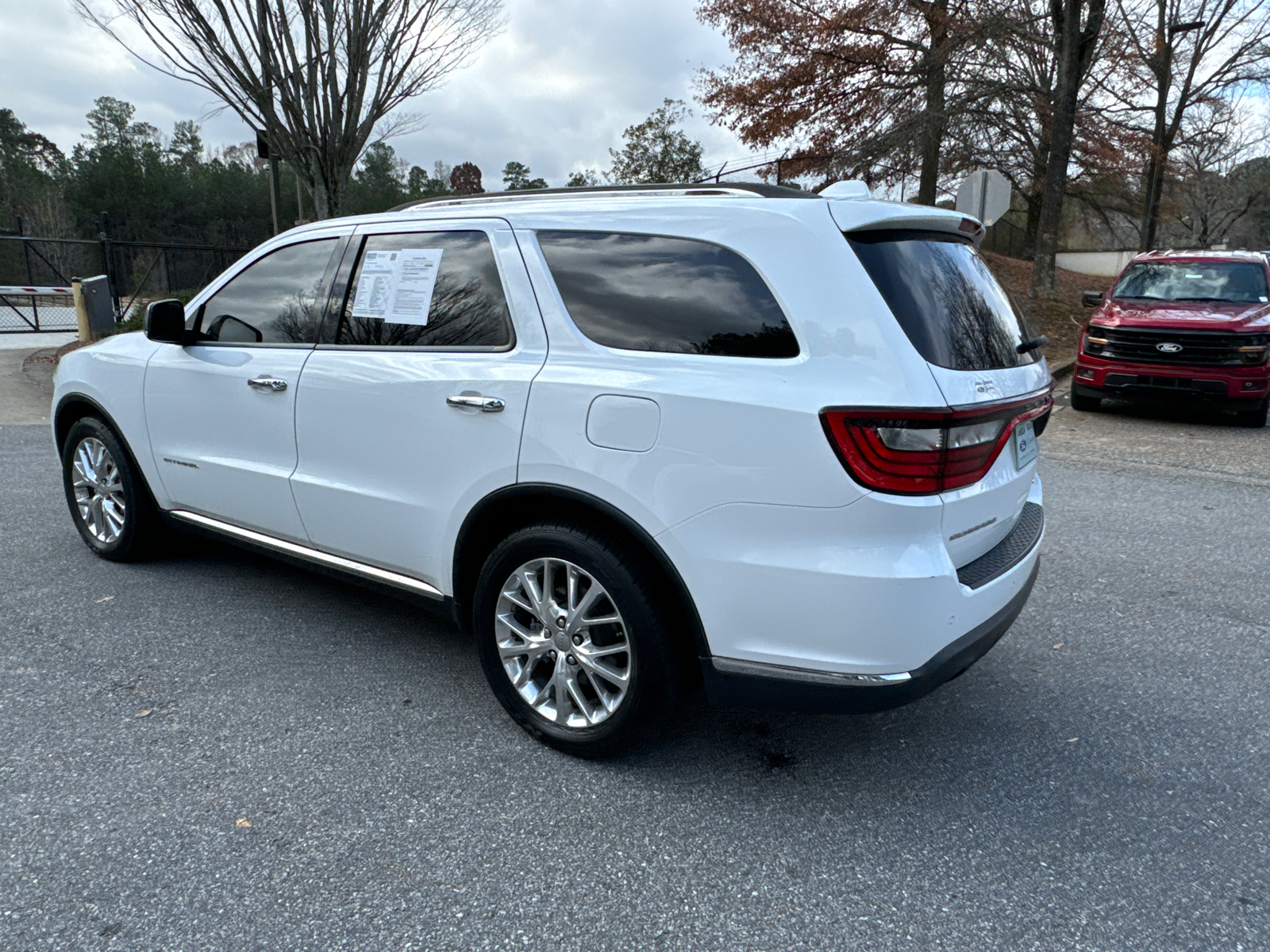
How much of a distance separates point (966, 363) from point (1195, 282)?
31.6 feet

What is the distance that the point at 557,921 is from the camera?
87.1 inches

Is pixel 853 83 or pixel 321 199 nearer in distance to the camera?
pixel 321 199

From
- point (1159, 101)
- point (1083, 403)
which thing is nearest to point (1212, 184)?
point (1159, 101)

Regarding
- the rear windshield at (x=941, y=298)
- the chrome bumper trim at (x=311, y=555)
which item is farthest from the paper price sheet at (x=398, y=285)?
the rear windshield at (x=941, y=298)

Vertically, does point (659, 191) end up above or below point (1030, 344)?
above

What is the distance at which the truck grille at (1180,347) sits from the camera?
29.3ft

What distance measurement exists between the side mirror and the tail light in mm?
3023

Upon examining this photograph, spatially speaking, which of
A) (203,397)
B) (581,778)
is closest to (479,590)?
(581,778)

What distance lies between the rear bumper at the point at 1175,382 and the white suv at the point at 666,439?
7.48m

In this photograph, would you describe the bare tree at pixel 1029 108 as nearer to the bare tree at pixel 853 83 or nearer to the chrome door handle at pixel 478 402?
the bare tree at pixel 853 83

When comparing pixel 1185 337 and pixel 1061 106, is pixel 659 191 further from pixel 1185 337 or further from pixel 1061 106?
pixel 1061 106

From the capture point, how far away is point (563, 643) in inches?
112

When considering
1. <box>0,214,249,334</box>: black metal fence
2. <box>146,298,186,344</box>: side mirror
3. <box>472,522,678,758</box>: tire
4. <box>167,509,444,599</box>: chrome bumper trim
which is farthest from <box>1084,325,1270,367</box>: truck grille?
<box>0,214,249,334</box>: black metal fence

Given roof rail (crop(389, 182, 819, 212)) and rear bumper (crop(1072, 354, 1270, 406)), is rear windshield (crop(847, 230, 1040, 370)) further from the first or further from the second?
rear bumper (crop(1072, 354, 1270, 406))
